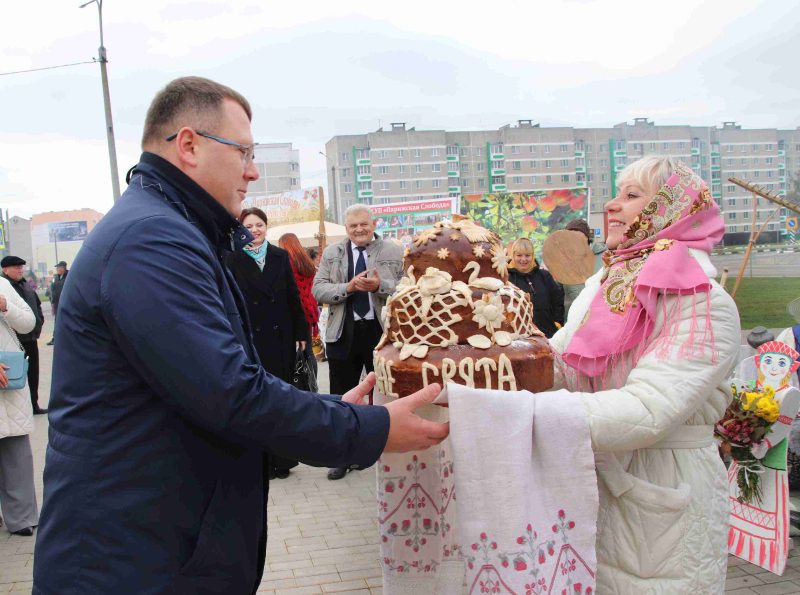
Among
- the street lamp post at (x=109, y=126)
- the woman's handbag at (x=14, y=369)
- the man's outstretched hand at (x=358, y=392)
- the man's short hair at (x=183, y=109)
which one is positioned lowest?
the woman's handbag at (x=14, y=369)

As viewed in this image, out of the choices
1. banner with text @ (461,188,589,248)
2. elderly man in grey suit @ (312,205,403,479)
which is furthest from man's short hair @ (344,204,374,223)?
banner with text @ (461,188,589,248)

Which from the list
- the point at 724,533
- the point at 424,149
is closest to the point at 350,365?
the point at 724,533

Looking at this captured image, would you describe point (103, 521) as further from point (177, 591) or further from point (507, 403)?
point (507, 403)

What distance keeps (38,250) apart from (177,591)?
6769 centimetres

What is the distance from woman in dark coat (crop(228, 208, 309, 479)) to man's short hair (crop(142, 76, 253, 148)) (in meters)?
3.60

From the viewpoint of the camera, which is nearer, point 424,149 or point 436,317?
point 436,317

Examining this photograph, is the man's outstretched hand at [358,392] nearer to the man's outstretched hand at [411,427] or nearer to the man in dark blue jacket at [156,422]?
the man's outstretched hand at [411,427]

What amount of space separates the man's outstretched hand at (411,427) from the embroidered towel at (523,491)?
6 cm

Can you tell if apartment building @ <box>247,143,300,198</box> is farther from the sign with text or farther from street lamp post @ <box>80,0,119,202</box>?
street lamp post @ <box>80,0,119,202</box>

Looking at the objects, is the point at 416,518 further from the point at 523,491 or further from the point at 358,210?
the point at 358,210

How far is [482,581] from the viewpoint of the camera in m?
1.84

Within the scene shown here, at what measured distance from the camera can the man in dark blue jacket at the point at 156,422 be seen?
4.96 feet

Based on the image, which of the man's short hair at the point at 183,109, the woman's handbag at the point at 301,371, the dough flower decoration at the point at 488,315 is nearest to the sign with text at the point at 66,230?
the woman's handbag at the point at 301,371

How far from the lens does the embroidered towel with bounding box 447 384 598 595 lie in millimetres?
1836
